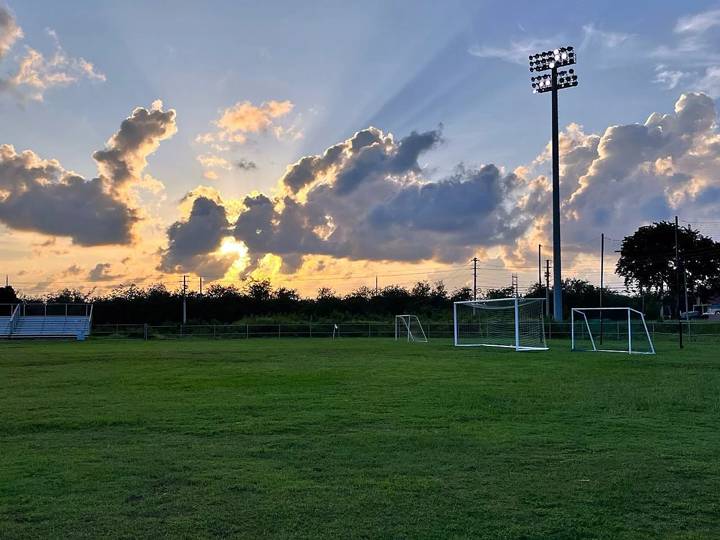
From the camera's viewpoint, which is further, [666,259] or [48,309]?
[666,259]

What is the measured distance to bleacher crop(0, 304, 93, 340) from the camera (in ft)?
152

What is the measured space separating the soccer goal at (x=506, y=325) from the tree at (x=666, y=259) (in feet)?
114

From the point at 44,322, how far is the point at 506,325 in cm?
3288

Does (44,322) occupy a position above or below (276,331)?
above

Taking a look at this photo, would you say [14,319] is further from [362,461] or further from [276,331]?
[362,461]

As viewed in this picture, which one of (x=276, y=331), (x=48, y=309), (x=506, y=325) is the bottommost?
(x=276, y=331)

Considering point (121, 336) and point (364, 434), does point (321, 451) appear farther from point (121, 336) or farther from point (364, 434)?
point (121, 336)

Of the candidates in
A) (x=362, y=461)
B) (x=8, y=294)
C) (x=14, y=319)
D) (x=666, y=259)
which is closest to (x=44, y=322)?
(x=14, y=319)

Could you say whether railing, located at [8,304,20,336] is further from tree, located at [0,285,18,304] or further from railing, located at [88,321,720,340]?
Result: tree, located at [0,285,18,304]

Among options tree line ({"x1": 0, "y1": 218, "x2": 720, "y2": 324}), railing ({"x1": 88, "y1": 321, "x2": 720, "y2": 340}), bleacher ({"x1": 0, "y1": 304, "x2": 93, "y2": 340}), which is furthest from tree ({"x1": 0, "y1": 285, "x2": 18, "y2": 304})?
railing ({"x1": 88, "y1": 321, "x2": 720, "y2": 340})

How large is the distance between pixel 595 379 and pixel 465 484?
32.4 feet

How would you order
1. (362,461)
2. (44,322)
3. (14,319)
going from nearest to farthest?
(362,461) < (14,319) < (44,322)

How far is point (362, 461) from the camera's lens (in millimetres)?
6367

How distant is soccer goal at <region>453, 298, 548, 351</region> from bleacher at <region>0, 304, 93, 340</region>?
2658 cm
